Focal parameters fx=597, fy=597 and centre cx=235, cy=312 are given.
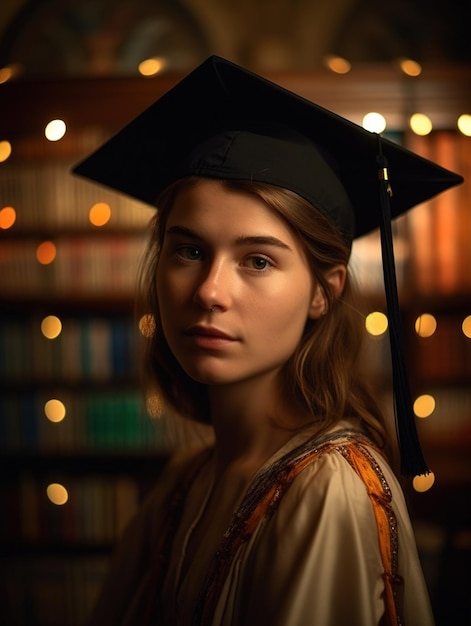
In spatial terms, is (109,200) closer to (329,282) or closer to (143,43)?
(143,43)

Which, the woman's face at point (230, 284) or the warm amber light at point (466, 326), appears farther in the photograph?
the warm amber light at point (466, 326)

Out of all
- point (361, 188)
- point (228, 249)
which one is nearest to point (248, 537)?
point (228, 249)

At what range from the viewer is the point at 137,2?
2770 millimetres

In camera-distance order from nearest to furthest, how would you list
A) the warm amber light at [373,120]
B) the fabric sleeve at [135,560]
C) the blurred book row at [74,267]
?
the fabric sleeve at [135,560]
the warm amber light at [373,120]
the blurred book row at [74,267]

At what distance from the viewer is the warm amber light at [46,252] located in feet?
8.07

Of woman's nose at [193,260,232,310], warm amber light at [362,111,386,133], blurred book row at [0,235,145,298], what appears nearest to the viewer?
woman's nose at [193,260,232,310]

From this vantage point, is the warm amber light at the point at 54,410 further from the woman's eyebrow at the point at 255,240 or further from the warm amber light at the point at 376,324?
the woman's eyebrow at the point at 255,240

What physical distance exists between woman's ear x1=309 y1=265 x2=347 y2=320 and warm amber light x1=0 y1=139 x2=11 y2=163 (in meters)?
1.80

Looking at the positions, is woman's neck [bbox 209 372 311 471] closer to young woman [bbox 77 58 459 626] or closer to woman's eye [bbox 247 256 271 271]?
young woman [bbox 77 58 459 626]

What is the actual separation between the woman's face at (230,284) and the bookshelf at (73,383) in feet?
4.96

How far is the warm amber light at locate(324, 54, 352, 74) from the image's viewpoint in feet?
7.31

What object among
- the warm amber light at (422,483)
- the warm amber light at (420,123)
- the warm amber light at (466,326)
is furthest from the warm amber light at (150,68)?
the warm amber light at (422,483)

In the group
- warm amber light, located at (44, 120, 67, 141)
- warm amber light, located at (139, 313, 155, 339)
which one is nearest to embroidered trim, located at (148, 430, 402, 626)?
warm amber light, located at (139, 313, 155, 339)

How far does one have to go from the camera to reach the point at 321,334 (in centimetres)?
106
